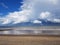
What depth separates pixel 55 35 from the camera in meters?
1.24

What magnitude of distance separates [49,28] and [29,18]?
0.65 ft

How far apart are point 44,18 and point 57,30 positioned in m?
0.15

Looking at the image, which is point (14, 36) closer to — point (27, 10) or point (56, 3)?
point (27, 10)

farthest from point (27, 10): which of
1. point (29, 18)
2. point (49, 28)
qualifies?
point (49, 28)

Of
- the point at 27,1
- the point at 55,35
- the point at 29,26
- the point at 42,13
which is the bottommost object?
the point at 55,35

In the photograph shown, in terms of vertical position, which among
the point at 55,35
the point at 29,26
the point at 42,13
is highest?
the point at 42,13

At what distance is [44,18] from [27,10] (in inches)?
6.6

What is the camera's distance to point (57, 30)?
4.11 ft

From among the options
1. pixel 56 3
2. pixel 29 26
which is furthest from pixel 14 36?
pixel 56 3

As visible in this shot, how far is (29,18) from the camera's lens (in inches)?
51.2

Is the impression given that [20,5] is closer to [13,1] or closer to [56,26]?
[13,1]

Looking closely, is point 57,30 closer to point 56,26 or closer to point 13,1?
point 56,26

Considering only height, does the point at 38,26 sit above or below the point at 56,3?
below

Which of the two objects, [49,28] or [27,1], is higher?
[27,1]
